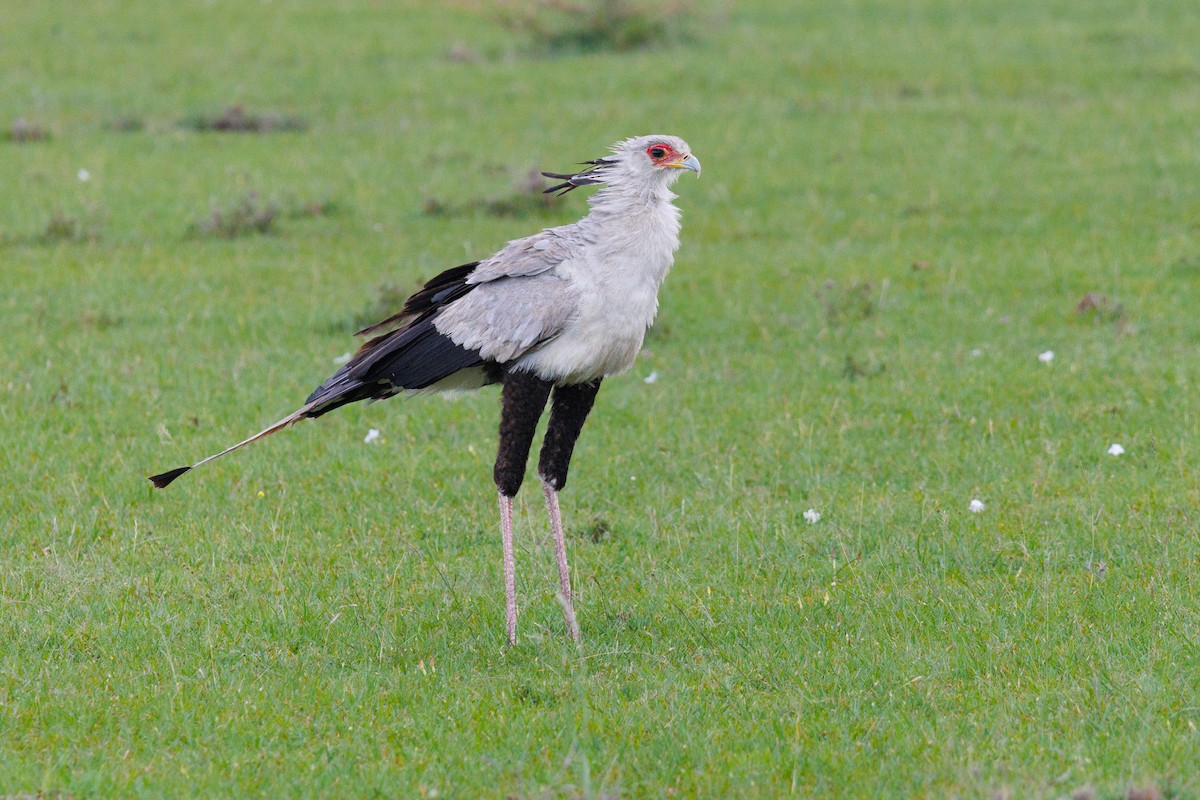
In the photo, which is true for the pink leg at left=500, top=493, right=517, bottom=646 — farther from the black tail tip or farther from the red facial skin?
the red facial skin

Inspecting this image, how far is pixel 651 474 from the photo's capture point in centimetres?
791

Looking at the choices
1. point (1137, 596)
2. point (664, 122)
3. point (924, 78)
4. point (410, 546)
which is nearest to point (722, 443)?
point (410, 546)

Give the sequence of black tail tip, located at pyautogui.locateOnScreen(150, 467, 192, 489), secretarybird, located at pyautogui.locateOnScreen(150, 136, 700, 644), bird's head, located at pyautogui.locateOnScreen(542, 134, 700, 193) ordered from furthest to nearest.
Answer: bird's head, located at pyautogui.locateOnScreen(542, 134, 700, 193) → black tail tip, located at pyautogui.locateOnScreen(150, 467, 192, 489) → secretarybird, located at pyautogui.locateOnScreen(150, 136, 700, 644)

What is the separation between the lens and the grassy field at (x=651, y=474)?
4965 millimetres

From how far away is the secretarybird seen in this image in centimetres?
581

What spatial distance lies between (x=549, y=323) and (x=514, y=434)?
0.52 metres

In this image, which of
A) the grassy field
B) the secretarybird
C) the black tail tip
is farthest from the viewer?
the black tail tip

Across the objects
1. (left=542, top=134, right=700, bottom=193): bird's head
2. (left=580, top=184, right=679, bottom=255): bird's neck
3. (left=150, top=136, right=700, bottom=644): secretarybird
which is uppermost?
(left=542, top=134, right=700, bottom=193): bird's head

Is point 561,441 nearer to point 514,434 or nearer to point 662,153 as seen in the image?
point 514,434

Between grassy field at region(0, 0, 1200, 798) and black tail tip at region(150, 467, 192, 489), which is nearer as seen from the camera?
grassy field at region(0, 0, 1200, 798)

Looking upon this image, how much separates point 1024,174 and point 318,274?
283 inches

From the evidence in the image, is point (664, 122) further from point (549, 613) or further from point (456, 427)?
point (549, 613)

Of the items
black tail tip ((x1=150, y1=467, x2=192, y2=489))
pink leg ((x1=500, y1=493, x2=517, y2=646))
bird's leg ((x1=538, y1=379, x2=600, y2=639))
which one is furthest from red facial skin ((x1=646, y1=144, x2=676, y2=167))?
black tail tip ((x1=150, y1=467, x2=192, y2=489))

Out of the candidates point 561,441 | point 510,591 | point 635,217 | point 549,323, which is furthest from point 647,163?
point 510,591
